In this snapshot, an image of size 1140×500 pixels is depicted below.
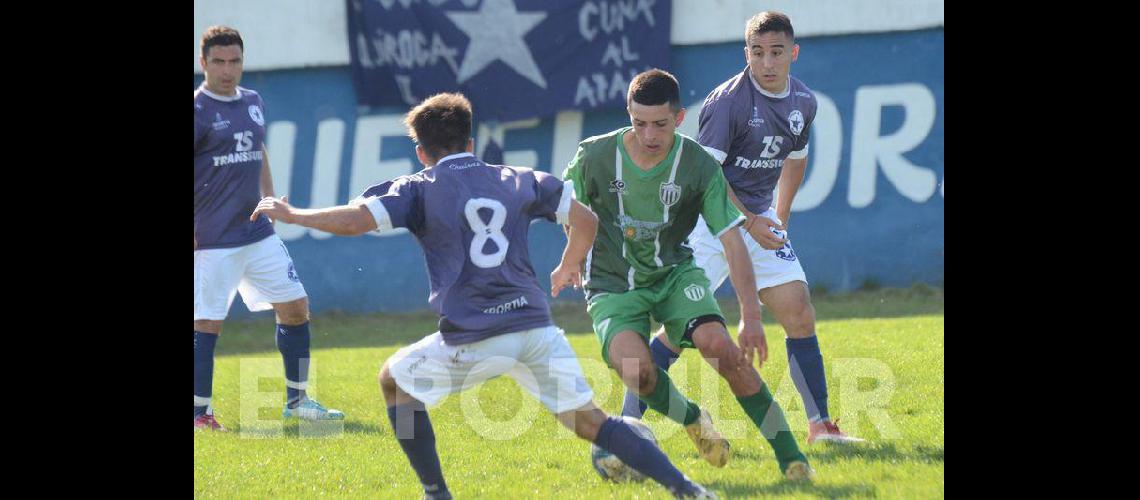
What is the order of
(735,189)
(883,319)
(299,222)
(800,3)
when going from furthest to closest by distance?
(800,3) < (883,319) < (735,189) < (299,222)

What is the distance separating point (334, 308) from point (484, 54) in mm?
3439

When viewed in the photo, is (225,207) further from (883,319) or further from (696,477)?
(883,319)

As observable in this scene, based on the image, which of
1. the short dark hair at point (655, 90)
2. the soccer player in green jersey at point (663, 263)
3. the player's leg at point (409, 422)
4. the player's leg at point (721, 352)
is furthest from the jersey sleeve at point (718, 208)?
the player's leg at point (409, 422)

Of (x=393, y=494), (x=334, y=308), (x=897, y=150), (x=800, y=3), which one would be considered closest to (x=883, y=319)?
(x=897, y=150)

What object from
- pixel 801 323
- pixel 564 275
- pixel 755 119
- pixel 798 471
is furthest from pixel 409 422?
pixel 755 119

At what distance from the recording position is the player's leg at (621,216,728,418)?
7203 mm

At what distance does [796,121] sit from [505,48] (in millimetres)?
7981

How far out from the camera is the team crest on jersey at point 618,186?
6547 mm

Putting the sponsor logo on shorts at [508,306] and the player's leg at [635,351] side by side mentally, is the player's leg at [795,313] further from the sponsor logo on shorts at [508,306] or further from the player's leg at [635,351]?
the sponsor logo on shorts at [508,306]

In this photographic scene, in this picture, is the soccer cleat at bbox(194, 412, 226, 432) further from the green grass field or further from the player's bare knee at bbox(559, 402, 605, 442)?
the player's bare knee at bbox(559, 402, 605, 442)

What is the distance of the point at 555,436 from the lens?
7.79 m

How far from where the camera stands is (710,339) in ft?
20.6

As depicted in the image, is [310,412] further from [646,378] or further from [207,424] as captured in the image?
[646,378]

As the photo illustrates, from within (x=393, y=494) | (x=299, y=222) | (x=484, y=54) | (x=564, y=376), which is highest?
(x=484, y=54)
